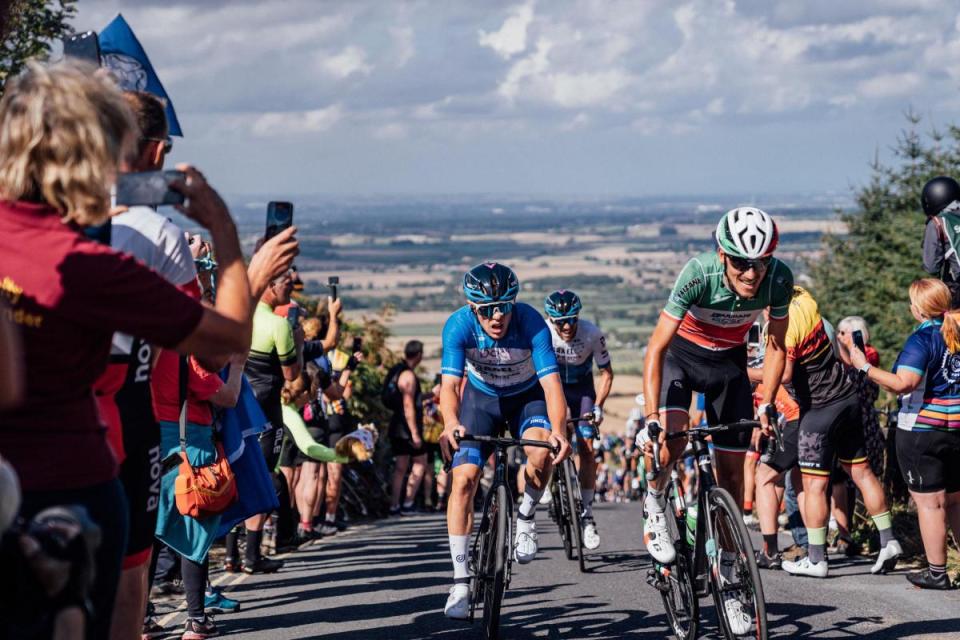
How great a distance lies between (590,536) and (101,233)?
24.3 feet

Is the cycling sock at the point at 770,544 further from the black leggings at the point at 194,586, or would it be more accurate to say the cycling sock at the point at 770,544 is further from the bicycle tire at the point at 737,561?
A: the black leggings at the point at 194,586

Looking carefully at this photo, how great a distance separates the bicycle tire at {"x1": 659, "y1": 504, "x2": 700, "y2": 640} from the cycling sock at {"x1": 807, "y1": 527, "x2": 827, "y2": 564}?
2.49 meters

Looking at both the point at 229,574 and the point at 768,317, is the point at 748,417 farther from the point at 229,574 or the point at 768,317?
the point at 229,574

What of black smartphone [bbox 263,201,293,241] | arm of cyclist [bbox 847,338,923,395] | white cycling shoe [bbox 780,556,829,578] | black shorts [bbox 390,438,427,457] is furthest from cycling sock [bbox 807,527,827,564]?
black shorts [bbox 390,438,427,457]

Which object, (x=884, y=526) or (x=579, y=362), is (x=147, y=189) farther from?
(x=579, y=362)

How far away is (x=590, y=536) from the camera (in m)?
10.5

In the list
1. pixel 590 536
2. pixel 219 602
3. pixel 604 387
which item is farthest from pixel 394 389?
pixel 219 602

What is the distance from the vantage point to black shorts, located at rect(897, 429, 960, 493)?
8164 mm

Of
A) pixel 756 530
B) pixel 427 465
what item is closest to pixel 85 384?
pixel 756 530

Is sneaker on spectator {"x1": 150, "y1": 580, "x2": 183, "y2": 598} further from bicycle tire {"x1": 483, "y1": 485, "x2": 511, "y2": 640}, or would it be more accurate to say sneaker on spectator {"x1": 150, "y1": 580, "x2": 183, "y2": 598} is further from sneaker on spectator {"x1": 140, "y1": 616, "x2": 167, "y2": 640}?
bicycle tire {"x1": 483, "y1": 485, "x2": 511, "y2": 640}

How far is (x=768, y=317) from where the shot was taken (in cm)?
711

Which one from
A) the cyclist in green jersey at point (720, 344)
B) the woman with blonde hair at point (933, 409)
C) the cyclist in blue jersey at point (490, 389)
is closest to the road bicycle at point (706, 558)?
the cyclist in green jersey at point (720, 344)

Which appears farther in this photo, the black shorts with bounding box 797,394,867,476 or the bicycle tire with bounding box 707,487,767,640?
the black shorts with bounding box 797,394,867,476

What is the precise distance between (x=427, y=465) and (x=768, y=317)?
1045 cm
